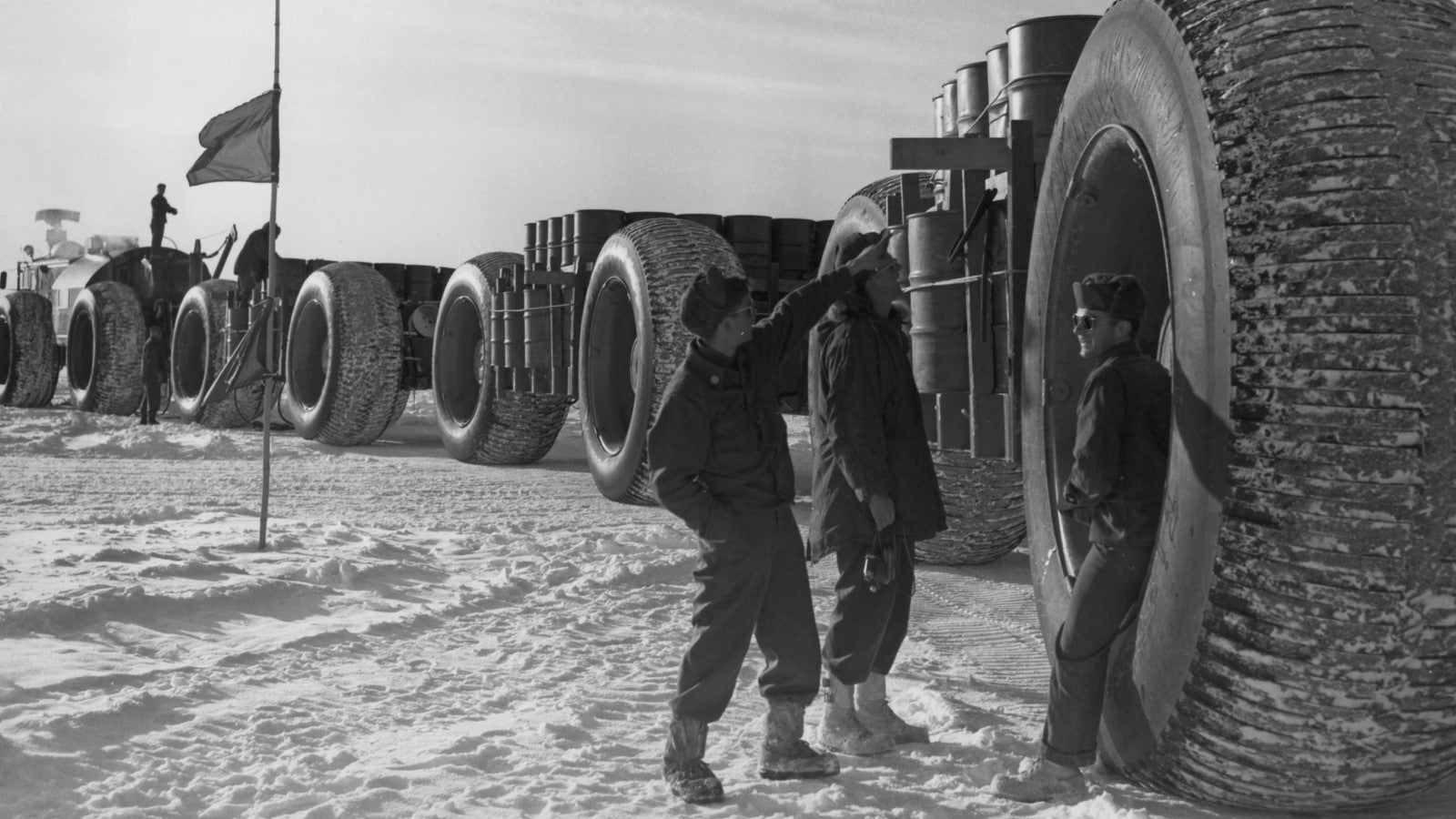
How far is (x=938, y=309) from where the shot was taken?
427 centimetres

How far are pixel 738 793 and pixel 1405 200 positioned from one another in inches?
74.1

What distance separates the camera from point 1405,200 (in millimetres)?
2268

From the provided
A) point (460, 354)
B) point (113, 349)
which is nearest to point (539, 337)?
point (460, 354)

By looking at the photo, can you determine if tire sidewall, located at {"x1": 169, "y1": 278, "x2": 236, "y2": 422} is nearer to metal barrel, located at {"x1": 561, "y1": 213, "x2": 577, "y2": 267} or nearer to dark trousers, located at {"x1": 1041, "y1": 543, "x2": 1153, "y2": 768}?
metal barrel, located at {"x1": 561, "y1": 213, "x2": 577, "y2": 267}

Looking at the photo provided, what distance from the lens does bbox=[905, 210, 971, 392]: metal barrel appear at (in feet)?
13.9

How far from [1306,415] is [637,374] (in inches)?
206

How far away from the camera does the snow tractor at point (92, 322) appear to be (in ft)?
55.0

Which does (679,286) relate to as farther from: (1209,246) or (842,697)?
(1209,246)

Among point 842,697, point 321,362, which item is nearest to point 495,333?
point 321,362

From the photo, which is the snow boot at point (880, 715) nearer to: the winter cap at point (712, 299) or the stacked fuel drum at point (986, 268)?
the stacked fuel drum at point (986, 268)

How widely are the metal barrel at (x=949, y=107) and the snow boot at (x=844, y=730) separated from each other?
268 cm

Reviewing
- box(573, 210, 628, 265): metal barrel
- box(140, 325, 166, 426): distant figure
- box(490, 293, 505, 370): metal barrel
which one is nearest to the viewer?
box(573, 210, 628, 265): metal barrel

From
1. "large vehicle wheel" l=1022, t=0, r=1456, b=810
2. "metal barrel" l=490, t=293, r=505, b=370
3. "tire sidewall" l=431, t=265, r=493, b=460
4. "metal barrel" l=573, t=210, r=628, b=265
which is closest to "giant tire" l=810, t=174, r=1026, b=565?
"large vehicle wheel" l=1022, t=0, r=1456, b=810

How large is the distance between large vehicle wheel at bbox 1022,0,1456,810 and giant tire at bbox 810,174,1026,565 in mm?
2927
